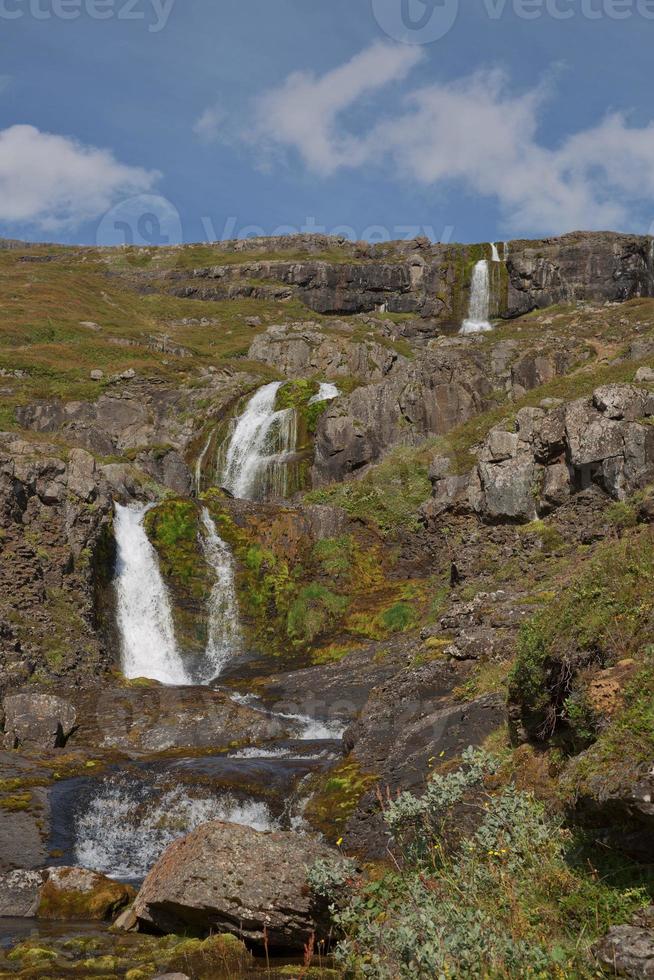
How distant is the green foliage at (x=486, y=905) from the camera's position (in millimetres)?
4383

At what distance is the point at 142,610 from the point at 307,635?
6.06m

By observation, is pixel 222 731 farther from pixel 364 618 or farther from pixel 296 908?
pixel 296 908

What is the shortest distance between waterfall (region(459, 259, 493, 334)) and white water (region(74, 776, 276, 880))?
71514 millimetres

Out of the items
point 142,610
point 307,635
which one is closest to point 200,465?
point 142,610

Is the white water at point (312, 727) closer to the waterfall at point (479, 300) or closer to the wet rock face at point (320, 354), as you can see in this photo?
the wet rock face at point (320, 354)

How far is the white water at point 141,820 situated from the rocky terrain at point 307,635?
0.06 m

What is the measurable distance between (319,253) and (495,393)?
76043 millimetres

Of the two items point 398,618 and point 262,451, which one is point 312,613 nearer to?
point 398,618

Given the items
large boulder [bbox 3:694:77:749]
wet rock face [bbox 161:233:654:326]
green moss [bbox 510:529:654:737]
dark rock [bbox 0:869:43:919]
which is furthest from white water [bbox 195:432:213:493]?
wet rock face [bbox 161:233:654:326]

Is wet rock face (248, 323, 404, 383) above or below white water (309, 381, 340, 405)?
above

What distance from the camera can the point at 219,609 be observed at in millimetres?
27094

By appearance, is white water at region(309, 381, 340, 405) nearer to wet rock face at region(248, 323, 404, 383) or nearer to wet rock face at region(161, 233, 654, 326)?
wet rock face at region(248, 323, 404, 383)

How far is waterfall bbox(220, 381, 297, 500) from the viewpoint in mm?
38812

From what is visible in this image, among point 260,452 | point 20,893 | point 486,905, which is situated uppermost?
point 260,452
